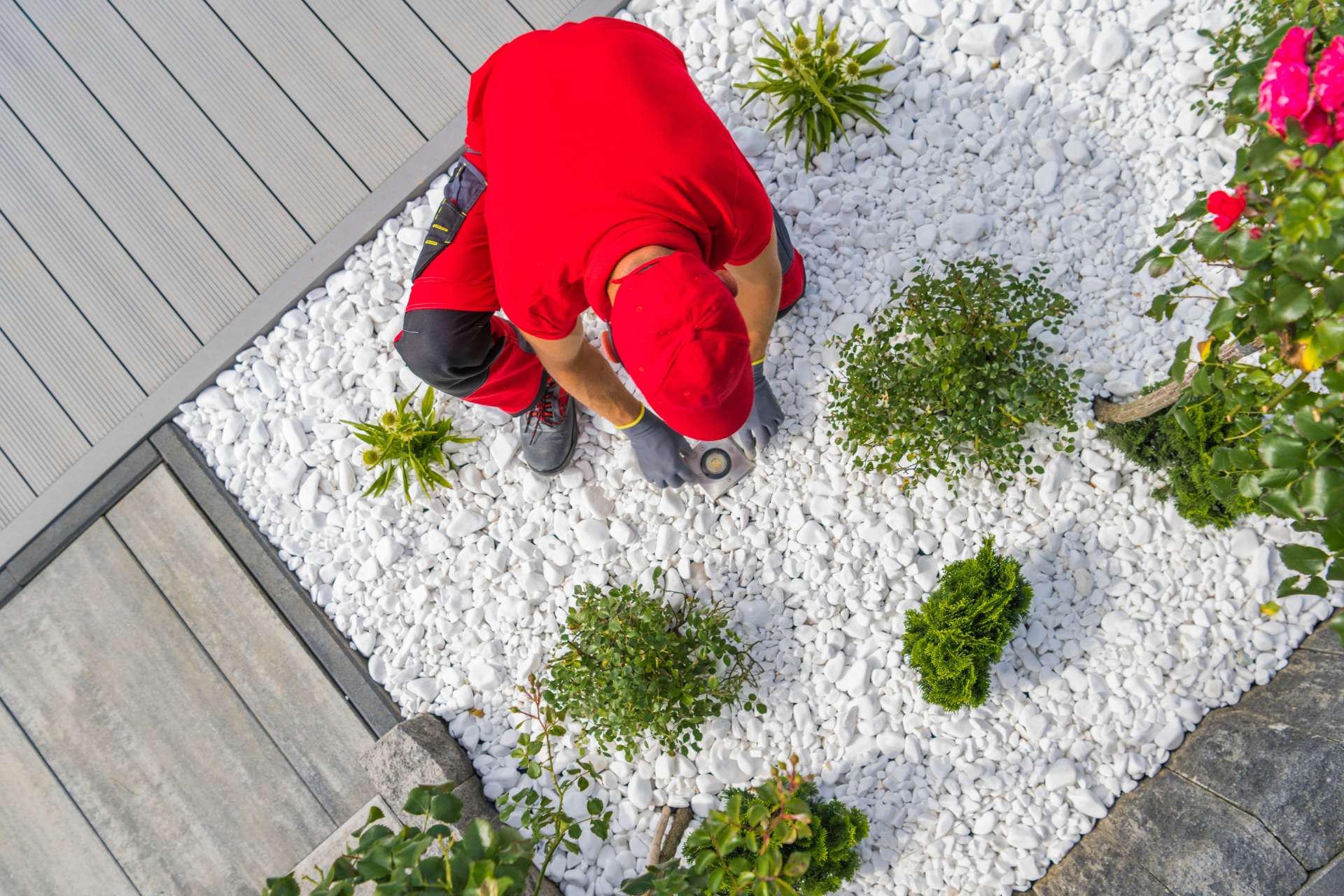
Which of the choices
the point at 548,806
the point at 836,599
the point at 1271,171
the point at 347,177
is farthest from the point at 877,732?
the point at 347,177

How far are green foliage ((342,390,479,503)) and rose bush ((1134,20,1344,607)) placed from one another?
2.06 metres

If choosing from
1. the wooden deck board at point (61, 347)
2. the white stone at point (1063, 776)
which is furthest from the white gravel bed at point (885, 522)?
the wooden deck board at point (61, 347)

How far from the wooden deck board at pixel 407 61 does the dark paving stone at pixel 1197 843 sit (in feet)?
10.6

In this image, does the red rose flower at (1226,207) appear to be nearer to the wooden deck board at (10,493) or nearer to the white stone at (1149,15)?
the white stone at (1149,15)

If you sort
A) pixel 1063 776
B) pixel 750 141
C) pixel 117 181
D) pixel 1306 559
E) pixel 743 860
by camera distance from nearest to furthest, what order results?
pixel 1306 559
pixel 743 860
pixel 1063 776
pixel 750 141
pixel 117 181

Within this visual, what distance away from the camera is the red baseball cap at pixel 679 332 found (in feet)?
4.00

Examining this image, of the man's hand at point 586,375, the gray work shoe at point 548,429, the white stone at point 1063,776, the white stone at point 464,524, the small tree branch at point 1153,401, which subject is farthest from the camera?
the white stone at point 464,524

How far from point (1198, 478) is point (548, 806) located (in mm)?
2147

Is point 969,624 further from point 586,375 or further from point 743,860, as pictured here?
point 586,375

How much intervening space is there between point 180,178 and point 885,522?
2.95 meters

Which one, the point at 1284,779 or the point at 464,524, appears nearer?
the point at 1284,779

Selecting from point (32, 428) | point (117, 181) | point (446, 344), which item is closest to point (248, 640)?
point (32, 428)

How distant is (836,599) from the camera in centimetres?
229

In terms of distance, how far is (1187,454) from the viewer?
2016 mm
